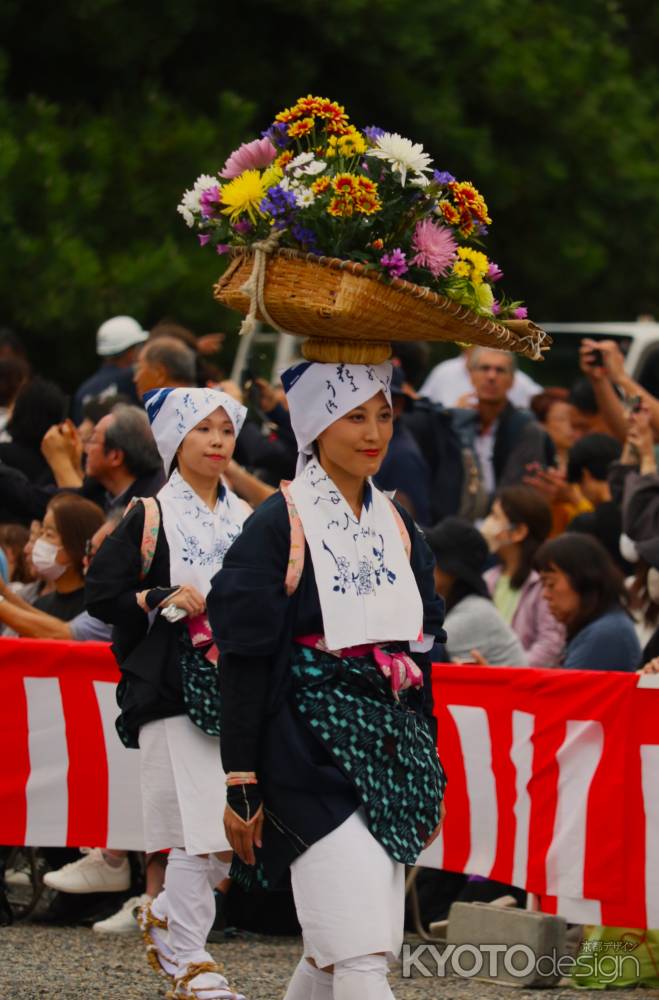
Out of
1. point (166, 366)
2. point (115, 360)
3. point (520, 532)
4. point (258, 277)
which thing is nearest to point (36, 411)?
point (166, 366)

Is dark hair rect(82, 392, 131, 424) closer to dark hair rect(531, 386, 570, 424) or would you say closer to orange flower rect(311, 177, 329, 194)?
dark hair rect(531, 386, 570, 424)

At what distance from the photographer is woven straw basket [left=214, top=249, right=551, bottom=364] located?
4758 millimetres

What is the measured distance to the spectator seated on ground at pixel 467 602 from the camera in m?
7.96

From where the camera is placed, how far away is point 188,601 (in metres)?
6.10

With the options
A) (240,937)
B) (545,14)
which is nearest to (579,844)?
(240,937)

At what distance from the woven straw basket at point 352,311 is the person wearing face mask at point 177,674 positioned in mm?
1411

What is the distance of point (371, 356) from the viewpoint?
16.5 ft

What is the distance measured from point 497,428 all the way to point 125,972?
5.14 metres

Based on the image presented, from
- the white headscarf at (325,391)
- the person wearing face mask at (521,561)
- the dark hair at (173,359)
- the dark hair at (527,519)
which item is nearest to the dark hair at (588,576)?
the person wearing face mask at (521,561)

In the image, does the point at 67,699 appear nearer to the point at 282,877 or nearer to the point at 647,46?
the point at 282,877

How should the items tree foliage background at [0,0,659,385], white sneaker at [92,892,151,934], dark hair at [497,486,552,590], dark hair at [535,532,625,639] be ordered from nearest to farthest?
white sneaker at [92,892,151,934] < dark hair at [535,532,625,639] < dark hair at [497,486,552,590] < tree foliage background at [0,0,659,385]

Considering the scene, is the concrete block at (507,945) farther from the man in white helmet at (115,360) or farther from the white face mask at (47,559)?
the man in white helmet at (115,360)

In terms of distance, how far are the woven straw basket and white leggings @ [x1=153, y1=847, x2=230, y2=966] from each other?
6.60 ft

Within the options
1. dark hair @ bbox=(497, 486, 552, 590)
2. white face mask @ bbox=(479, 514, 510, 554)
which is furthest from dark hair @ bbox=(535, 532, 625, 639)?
white face mask @ bbox=(479, 514, 510, 554)
